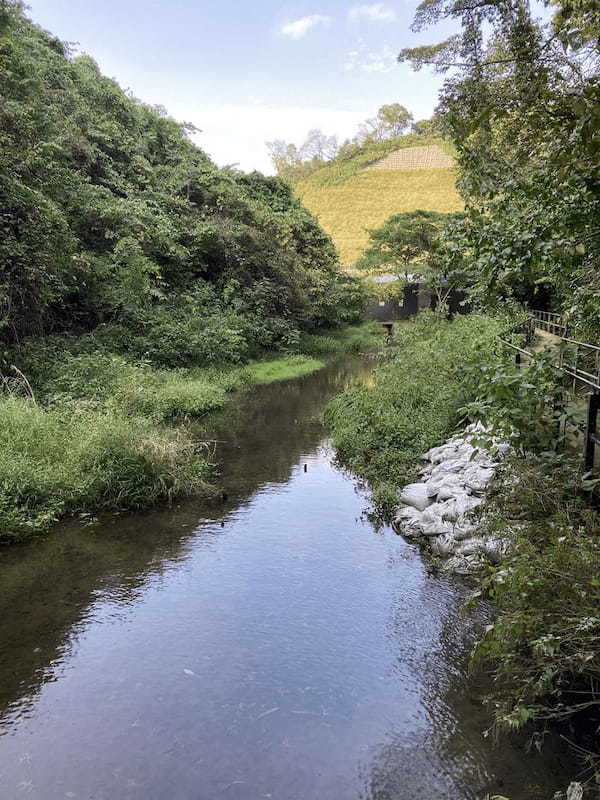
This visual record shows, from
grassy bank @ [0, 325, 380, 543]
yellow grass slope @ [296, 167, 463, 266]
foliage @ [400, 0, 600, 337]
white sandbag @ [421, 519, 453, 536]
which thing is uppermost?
yellow grass slope @ [296, 167, 463, 266]

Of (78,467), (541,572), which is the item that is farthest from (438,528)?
(78,467)

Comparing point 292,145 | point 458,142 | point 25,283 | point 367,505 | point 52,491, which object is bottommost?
point 367,505

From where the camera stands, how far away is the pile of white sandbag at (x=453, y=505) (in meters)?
5.68

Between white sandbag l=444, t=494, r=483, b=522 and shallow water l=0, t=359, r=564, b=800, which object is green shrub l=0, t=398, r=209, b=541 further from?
white sandbag l=444, t=494, r=483, b=522

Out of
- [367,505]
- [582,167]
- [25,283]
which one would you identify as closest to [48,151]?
[25,283]

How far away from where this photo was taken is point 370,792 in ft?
10.9

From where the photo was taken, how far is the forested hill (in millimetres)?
11016

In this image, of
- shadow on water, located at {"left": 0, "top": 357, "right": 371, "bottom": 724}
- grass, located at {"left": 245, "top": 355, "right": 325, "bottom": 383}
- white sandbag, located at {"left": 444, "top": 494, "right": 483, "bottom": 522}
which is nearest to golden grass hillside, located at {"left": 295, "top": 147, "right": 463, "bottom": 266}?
grass, located at {"left": 245, "top": 355, "right": 325, "bottom": 383}

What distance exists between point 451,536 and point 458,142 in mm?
3745

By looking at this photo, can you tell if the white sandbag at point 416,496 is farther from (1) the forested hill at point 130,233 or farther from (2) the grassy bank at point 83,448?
Answer: (1) the forested hill at point 130,233

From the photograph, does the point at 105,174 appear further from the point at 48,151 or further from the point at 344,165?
the point at 344,165

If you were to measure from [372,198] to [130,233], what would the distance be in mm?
30129

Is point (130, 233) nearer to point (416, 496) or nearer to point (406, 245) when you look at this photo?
point (416, 496)

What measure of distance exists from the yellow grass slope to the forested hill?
538 inches
